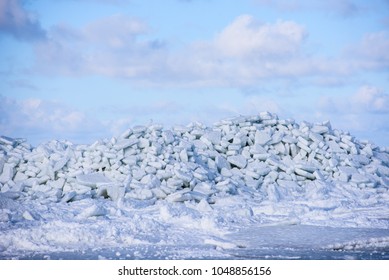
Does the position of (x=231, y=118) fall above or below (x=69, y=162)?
above

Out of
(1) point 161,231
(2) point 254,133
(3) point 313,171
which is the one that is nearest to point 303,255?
(1) point 161,231

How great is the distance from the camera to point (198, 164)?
9.90 metres

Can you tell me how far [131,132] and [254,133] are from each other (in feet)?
7.89

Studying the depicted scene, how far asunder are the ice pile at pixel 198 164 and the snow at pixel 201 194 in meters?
0.02

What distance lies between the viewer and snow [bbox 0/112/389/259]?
590cm

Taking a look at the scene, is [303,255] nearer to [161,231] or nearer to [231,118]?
[161,231]

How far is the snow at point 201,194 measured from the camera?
232 inches

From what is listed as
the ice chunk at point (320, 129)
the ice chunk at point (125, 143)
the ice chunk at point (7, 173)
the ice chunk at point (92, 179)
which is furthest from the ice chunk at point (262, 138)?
→ the ice chunk at point (7, 173)

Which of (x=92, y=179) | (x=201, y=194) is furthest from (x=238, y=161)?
(x=92, y=179)

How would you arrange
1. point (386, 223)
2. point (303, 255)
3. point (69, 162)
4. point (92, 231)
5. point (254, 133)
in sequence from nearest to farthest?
1. point (303, 255)
2. point (92, 231)
3. point (386, 223)
4. point (69, 162)
5. point (254, 133)

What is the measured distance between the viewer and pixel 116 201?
8.47 m

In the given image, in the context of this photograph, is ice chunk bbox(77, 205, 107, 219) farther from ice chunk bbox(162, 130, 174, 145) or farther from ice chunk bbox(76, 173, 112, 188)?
ice chunk bbox(162, 130, 174, 145)

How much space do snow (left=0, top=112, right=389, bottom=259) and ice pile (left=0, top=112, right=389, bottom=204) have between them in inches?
0.9

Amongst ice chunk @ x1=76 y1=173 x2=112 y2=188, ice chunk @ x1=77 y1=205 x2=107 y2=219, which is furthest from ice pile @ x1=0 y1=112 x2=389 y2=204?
ice chunk @ x1=77 y1=205 x2=107 y2=219
